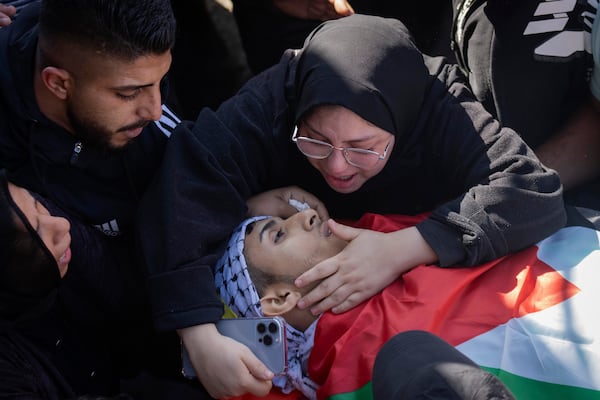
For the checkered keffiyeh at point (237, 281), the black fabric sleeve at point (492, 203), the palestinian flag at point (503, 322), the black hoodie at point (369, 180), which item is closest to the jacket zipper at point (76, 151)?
the black hoodie at point (369, 180)

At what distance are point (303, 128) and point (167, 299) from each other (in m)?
0.70

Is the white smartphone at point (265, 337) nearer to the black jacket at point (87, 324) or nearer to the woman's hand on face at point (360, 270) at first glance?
the woman's hand on face at point (360, 270)

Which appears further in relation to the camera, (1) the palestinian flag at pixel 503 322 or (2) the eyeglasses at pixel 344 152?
(2) the eyeglasses at pixel 344 152

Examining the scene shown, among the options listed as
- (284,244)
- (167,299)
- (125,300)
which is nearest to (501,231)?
(284,244)

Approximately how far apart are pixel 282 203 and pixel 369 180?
0.33 m

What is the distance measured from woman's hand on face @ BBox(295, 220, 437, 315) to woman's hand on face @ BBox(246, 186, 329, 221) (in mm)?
278

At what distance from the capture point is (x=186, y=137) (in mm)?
2195

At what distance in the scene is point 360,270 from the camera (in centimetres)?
206

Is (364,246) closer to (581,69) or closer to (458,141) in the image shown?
(458,141)

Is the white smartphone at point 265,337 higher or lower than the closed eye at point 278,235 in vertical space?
lower

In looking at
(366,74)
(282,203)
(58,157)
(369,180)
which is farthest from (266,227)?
(58,157)

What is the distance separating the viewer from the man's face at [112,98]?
6.34 ft

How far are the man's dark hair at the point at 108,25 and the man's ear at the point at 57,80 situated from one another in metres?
0.09

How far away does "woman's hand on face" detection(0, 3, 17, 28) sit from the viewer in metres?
2.39
